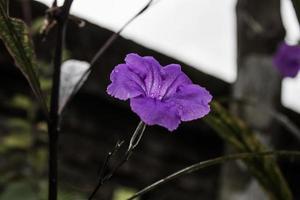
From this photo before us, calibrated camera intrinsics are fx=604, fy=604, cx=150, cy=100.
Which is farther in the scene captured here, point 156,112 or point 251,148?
point 251,148

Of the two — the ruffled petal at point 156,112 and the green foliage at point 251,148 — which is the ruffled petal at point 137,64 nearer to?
the ruffled petal at point 156,112

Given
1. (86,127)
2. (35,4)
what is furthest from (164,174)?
(35,4)

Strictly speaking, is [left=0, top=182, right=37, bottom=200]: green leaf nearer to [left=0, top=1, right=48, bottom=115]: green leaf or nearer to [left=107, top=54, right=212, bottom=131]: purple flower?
[left=0, top=1, right=48, bottom=115]: green leaf

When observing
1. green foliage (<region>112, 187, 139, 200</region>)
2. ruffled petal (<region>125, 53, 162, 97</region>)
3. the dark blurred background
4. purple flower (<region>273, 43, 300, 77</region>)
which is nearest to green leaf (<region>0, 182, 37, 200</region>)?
the dark blurred background

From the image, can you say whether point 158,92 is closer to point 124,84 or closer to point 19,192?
point 124,84


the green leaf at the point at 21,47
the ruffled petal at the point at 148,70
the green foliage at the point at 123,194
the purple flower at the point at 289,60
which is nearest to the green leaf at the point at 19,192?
the green foliage at the point at 123,194

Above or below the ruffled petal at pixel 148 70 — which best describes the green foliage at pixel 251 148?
below

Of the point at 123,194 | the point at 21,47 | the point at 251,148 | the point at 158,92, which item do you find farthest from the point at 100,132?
the point at 158,92
